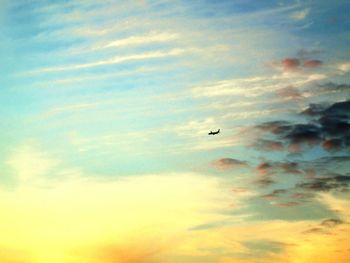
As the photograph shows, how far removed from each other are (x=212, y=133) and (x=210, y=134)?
120 centimetres

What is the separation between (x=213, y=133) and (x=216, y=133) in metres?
1.66

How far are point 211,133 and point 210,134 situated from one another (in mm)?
837

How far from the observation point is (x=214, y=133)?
115 meters

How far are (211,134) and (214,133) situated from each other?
1.67m

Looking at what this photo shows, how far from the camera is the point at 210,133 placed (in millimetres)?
115062

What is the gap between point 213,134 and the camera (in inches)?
4510

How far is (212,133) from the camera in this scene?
115m

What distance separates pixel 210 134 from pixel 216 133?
326cm

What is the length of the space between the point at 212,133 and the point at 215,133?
5.16 feet

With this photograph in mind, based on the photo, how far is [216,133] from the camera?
115 meters

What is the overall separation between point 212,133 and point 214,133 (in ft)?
3.39

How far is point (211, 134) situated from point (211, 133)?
25.4 inches

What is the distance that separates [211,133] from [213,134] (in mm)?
1187

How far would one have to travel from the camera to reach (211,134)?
114625 mm
